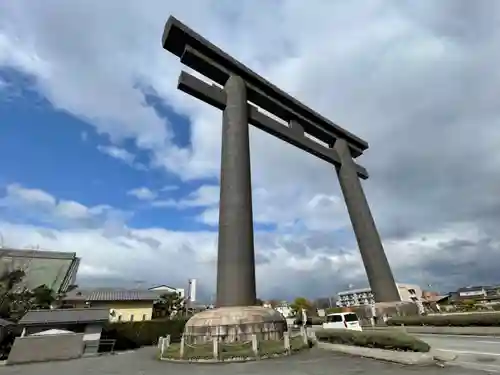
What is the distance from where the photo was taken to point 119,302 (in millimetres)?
38219

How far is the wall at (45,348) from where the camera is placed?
60.1 feet

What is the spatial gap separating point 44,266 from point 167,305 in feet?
50.6

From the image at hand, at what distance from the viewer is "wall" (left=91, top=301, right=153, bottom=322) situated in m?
37.7

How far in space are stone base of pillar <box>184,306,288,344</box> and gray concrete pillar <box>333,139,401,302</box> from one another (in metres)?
14.6

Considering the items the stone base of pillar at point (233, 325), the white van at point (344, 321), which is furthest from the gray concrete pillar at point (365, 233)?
the stone base of pillar at point (233, 325)

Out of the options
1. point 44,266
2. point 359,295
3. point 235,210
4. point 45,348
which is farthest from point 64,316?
point 359,295

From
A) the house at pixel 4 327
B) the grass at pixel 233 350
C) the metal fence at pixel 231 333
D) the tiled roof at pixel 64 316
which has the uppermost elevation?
the tiled roof at pixel 64 316

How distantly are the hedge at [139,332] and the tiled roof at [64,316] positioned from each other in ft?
9.62

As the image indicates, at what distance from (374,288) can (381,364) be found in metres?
18.7

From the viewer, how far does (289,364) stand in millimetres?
10422

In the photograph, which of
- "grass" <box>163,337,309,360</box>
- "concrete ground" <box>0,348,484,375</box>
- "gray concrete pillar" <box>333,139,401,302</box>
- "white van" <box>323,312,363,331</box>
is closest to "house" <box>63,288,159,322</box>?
"white van" <box>323,312,363,331</box>

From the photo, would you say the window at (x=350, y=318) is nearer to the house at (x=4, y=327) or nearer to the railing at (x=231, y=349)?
the railing at (x=231, y=349)

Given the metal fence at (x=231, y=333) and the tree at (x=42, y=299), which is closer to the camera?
the metal fence at (x=231, y=333)

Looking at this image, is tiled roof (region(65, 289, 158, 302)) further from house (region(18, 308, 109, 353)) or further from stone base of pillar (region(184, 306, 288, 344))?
stone base of pillar (region(184, 306, 288, 344))
